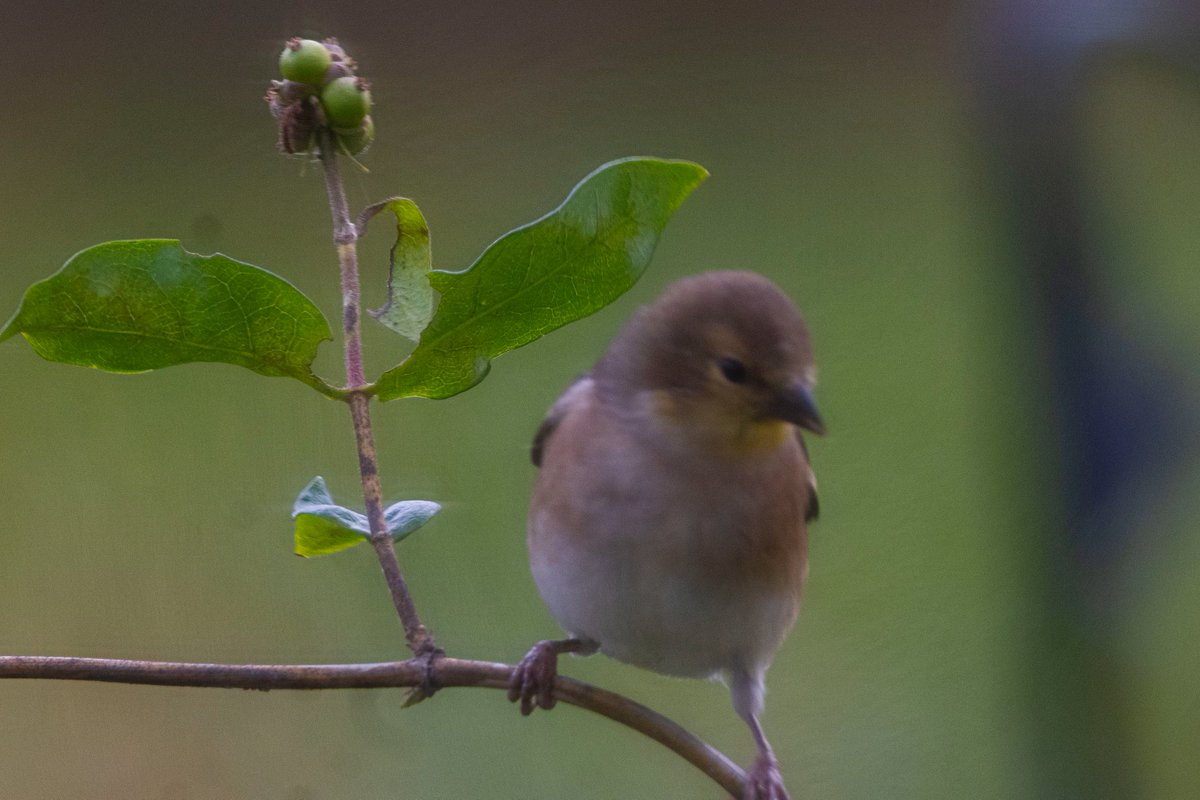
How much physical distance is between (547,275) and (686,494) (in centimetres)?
33

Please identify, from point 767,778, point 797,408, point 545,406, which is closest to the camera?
point 797,408

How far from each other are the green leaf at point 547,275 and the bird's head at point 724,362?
0.80 ft

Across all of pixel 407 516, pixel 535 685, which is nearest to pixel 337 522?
pixel 407 516

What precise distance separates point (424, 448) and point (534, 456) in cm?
45

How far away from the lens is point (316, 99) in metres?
0.58

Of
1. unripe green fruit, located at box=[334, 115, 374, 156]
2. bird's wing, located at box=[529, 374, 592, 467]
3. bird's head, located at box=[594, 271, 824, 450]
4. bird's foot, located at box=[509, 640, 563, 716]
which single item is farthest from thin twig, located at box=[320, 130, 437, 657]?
bird's wing, located at box=[529, 374, 592, 467]

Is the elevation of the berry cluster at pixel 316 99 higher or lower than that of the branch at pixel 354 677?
higher

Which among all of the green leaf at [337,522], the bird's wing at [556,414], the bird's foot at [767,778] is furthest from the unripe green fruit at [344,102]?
the bird's foot at [767,778]

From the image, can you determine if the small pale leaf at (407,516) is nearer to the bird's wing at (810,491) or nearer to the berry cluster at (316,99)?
the berry cluster at (316,99)

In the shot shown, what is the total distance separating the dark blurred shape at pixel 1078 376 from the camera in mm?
1089

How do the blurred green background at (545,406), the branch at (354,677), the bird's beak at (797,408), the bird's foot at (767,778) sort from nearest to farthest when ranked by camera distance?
the branch at (354,677) < the bird's beak at (797,408) < the bird's foot at (767,778) < the blurred green background at (545,406)

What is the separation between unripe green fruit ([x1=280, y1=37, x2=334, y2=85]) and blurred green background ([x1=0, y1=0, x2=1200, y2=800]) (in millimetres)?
692

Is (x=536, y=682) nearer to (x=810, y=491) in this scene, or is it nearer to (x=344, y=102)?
(x=810, y=491)

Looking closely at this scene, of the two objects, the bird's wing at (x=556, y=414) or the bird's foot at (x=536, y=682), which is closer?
the bird's foot at (x=536, y=682)
